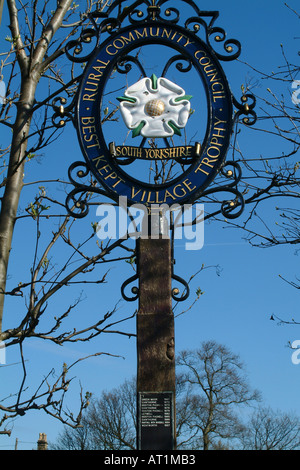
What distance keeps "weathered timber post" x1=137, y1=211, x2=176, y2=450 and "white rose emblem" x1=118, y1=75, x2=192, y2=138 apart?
33.2 inches

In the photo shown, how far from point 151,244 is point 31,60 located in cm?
344

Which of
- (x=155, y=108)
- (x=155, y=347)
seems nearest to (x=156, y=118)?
(x=155, y=108)

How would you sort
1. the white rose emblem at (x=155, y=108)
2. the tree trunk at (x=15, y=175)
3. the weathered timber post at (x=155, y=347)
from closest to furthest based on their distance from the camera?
the weathered timber post at (x=155, y=347)
the white rose emblem at (x=155, y=108)
the tree trunk at (x=15, y=175)

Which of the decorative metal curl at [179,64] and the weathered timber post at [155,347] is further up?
the decorative metal curl at [179,64]

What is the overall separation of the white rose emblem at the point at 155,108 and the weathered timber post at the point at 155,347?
0.84 metres

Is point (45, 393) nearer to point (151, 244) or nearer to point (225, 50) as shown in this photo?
point (151, 244)

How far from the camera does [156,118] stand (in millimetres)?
5641

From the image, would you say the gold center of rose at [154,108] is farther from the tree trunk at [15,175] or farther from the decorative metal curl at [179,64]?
the tree trunk at [15,175]

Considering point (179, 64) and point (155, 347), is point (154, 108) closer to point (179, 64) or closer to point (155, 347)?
point (179, 64)

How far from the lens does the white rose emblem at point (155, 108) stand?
5609 millimetres

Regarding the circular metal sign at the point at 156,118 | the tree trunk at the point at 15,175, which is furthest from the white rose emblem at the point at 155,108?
the tree trunk at the point at 15,175

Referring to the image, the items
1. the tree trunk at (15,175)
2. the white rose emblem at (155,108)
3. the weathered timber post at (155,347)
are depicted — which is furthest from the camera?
the tree trunk at (15,175)

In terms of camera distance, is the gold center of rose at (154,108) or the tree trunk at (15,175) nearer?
the gold center of rose at (154,108)
